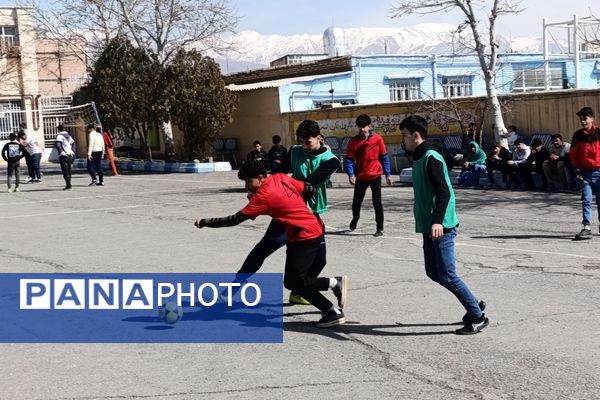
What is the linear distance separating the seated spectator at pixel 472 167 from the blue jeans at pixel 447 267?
14045mm

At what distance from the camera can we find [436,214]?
6.88 meters

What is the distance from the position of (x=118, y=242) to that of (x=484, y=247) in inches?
208

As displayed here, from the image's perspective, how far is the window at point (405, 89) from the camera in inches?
1475

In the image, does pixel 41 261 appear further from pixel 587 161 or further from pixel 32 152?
pixel 32 152

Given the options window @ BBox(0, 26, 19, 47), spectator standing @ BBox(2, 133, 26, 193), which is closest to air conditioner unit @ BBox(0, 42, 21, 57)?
window @ BBox(0, 26, 19, 47)

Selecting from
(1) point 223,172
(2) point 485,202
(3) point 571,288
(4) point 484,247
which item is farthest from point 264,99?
(3) point 571,288

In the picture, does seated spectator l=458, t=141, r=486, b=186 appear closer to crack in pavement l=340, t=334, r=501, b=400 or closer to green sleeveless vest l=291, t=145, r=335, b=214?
green sleeveless vest l=291, t=145, r=335, b=214

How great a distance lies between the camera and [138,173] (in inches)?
1273

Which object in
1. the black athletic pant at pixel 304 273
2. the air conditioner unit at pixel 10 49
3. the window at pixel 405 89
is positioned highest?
the air conditioner unit at pixel 10 49

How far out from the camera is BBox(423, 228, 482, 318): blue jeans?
22.9ft

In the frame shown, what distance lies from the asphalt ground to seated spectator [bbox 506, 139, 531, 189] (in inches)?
167

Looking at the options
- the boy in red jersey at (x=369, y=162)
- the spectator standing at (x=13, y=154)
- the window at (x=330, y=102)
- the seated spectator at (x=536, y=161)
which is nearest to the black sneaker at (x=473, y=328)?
the boy in red jersey at (x=369, y=162)

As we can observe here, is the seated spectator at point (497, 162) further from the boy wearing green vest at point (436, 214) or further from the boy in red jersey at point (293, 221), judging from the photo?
the boy wearing green vest at point (436, 214)

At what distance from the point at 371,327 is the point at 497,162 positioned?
1346 centimetres
